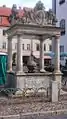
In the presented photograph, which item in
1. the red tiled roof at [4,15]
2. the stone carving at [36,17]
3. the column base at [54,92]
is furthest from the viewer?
the red tiled roof at [4,15]

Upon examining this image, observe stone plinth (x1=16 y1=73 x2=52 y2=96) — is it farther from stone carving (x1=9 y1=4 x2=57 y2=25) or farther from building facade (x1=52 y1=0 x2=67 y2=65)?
building facade (x1=52 y1=0 x2=67 y2=65)

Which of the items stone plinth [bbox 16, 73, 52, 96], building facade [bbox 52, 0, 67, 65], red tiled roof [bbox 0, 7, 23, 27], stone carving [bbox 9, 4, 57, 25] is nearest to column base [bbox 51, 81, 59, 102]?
stone plinth [bbox 16, 73, 52, 96]

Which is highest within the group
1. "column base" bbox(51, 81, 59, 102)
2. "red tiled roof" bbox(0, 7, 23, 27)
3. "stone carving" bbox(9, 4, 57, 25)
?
"red tiled roof" bbox(0, 7, 23, 27)

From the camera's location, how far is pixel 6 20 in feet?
212

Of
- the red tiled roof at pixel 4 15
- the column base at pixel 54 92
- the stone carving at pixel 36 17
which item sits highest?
the red tiled roof at pixel 4 15

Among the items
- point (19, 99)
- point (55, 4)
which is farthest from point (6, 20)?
point (19, 99)

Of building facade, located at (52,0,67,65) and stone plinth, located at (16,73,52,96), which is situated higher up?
building facade, located at (52,0,67,65)

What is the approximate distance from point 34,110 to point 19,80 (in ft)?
15.2

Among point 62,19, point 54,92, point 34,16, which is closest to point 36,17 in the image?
point 34,16

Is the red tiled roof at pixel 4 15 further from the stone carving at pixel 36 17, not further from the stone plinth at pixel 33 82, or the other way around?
the stone plinth at pixel 33 82

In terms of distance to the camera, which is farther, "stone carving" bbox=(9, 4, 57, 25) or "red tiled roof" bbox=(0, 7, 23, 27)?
"red tiled roof" bbox=(0, 7, 23, 27)

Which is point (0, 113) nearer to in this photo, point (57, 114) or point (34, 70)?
point (57, 114)

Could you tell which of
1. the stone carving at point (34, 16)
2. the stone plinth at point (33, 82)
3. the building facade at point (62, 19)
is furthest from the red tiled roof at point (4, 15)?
the stone plinth at point (33, 82)

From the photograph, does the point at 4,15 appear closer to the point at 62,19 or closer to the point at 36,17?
the point at 62,19
